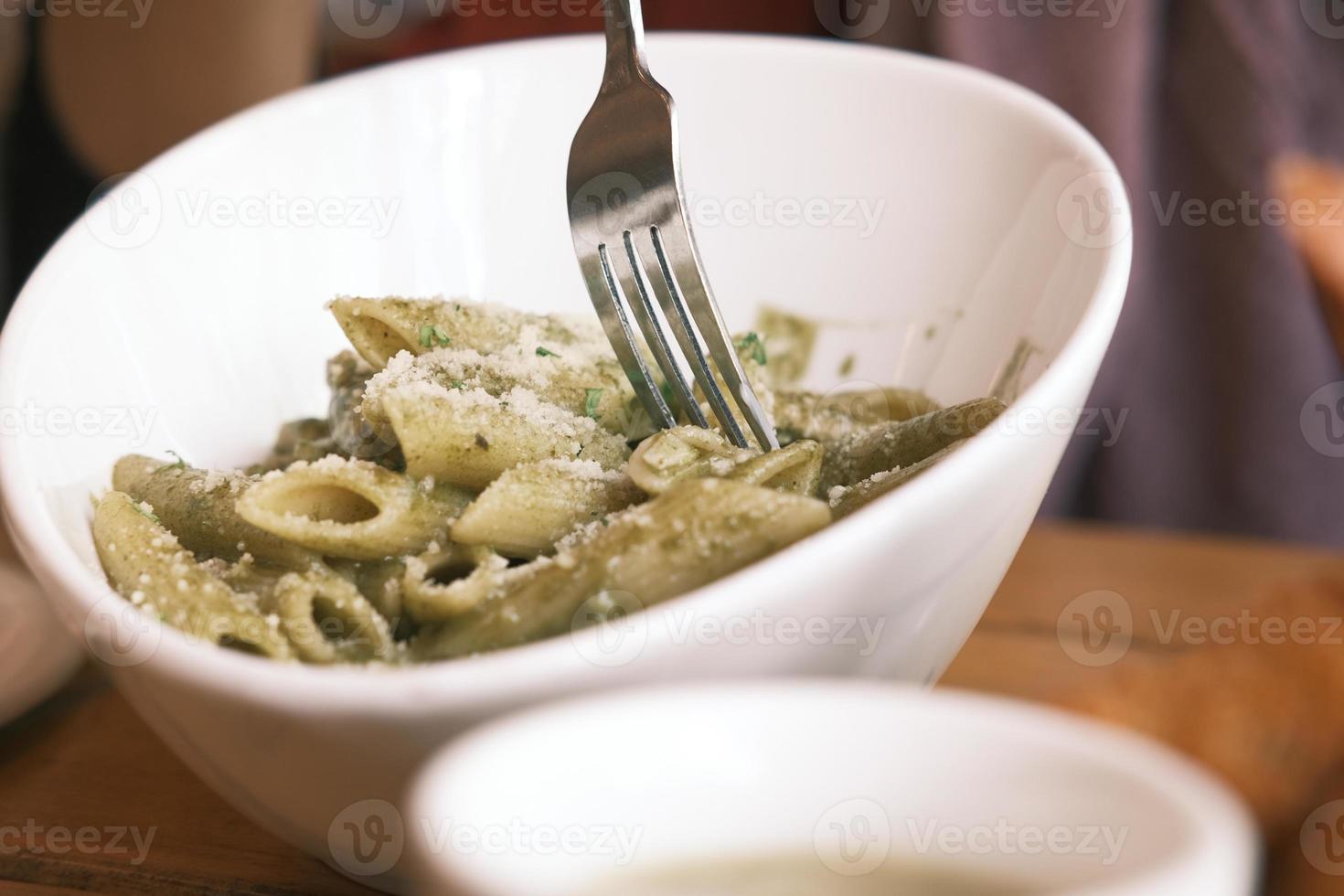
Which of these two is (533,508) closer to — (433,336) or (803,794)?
(433,336)

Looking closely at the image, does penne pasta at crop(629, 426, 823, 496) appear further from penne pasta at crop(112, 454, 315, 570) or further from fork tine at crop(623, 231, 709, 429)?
penne pasta at crop(112, 454, 315, 570)

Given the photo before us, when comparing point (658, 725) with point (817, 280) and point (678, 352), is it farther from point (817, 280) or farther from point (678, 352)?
point (817, 280)

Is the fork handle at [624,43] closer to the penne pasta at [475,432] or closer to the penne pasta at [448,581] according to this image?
the penne pasta at [475,432]

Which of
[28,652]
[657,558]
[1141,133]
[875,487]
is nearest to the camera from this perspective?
[657,558]

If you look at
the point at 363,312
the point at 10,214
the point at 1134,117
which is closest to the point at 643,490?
the point at 363,312

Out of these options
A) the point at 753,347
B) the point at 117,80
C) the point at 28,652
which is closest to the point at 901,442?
the point at 753,347
